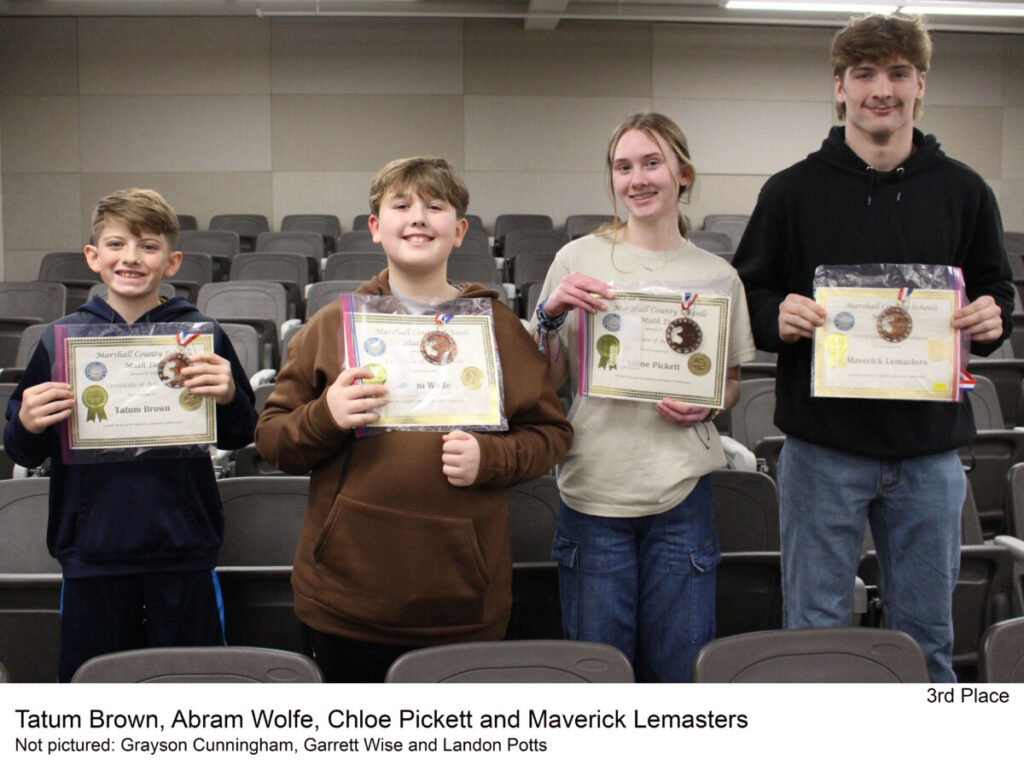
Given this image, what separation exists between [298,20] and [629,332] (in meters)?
8.58

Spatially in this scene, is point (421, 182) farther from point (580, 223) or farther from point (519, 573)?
point (580, 223)

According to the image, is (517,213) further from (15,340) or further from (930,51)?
(930,51)

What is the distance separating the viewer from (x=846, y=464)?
1886 millimetres

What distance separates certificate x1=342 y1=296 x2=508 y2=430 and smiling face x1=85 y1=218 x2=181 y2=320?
586mm

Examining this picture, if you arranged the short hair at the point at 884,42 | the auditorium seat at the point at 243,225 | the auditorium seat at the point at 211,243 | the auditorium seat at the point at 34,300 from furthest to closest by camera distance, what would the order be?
the auditorium seat at the point at 243,225, the auditorium seat at the point at 211,243, the auditorium seat at the point at 34,300, the short hair at the point at 884,42

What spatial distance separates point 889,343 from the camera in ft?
6.09

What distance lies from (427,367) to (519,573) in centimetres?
75

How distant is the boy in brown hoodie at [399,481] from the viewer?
171cm

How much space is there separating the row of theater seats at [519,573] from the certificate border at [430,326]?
0.64m

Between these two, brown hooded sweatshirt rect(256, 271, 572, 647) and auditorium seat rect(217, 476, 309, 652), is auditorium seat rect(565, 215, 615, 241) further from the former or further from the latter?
brown hooded sweatshirt rect(256, 271, 572, 647)

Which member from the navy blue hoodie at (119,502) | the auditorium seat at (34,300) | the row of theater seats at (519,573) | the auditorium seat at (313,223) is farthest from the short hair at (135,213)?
the auditorium seat at (313,223)

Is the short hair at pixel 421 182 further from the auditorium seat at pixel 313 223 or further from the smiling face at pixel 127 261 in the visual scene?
the auditorium seat at pixel 313 223

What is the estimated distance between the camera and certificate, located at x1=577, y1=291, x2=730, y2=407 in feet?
6.26

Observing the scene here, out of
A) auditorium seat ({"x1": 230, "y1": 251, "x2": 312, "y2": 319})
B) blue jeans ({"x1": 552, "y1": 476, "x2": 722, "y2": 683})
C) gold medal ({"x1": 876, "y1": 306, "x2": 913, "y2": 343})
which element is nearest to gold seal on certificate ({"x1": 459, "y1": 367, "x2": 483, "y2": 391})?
blue jeans ({"x1": 552, "y1": 476, "x2": 722, "y2": 683})
